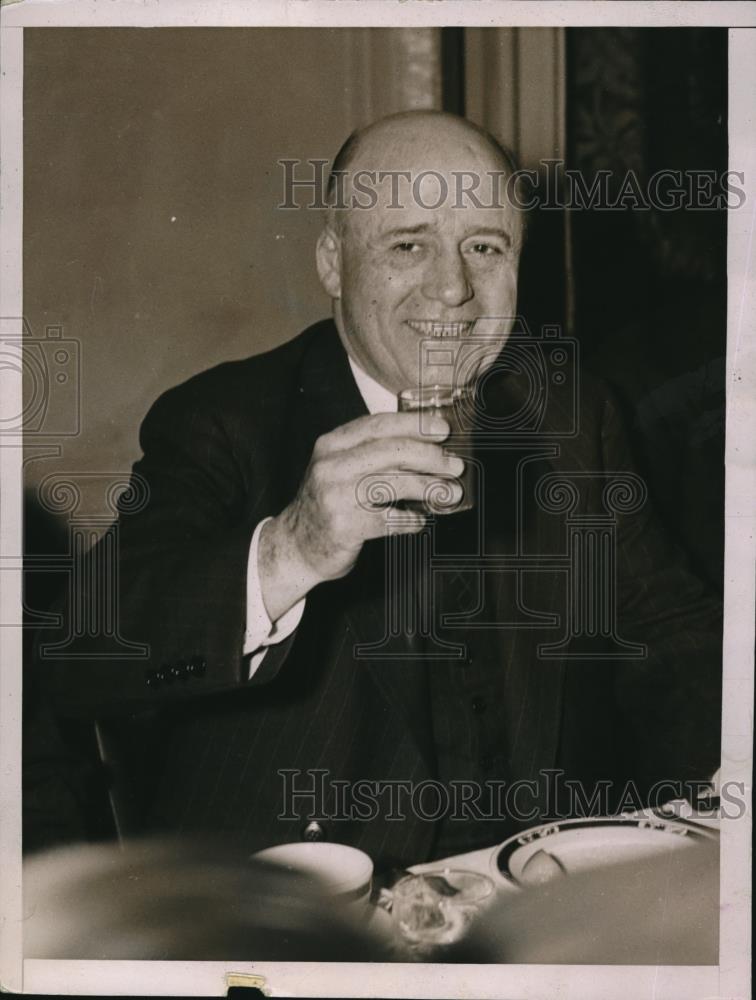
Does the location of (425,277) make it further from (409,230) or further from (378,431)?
(378,431)

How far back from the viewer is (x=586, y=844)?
53.3 inches

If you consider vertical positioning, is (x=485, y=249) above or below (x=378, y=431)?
above

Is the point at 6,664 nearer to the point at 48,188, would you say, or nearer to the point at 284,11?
the point at 48,188

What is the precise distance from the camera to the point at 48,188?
1.34 meters

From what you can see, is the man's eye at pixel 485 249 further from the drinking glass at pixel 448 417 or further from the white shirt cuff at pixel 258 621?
the white shirt cuff at pixel 258 621

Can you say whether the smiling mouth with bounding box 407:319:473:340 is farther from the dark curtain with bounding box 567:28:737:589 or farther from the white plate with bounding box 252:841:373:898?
the white plate with bounding box 252:841:373:898

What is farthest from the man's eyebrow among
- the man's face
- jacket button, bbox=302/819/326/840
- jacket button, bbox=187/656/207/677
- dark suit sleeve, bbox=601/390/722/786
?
jacket button, bbox=302/819/326/840

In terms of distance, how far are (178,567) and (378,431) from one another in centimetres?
28

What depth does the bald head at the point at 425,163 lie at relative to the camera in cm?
131

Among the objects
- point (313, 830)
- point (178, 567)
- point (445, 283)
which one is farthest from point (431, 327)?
point (313, 830)

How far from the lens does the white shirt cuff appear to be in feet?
4.25

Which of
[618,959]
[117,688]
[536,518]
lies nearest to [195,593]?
[117,688]

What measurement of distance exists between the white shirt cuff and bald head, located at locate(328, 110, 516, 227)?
1.34 feet

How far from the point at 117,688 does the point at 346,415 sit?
42cm
